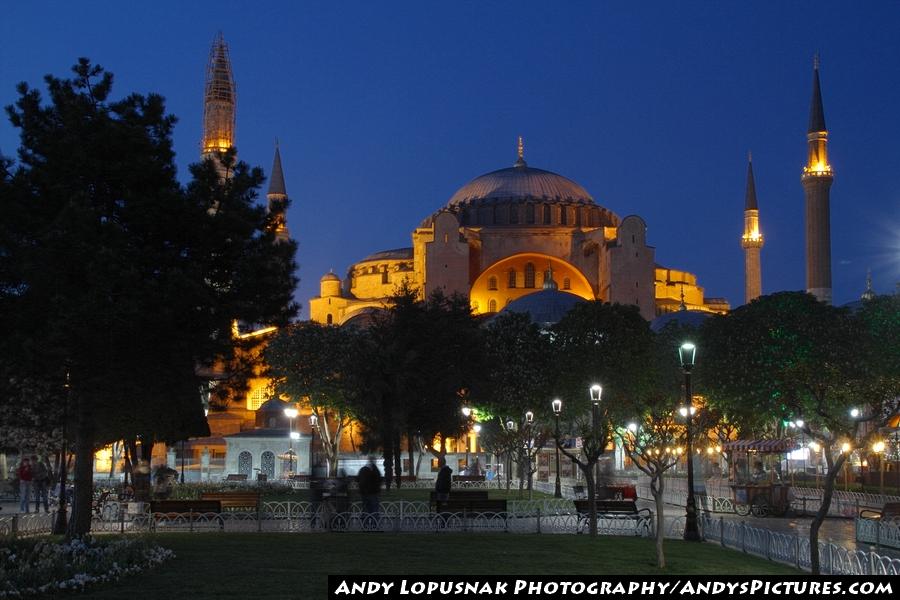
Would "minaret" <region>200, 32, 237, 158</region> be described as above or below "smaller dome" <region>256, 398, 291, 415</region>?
above

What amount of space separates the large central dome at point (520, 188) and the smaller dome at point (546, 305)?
19.8 meters

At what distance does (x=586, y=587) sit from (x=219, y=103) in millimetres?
A: 84244

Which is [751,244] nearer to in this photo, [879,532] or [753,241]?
[753,241]

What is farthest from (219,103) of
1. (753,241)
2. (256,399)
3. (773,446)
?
(773,446)

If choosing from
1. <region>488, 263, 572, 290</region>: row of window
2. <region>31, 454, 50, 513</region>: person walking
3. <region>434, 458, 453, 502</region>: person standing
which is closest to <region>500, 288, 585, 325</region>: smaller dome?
<region>488, 263, 572, 290</region>: row of window

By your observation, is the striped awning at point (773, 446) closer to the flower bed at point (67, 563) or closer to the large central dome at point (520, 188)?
the flower bed at point (67, 563)

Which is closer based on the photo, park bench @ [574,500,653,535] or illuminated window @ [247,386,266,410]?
park bench @ [574,500,653,535]

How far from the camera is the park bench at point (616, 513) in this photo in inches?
846

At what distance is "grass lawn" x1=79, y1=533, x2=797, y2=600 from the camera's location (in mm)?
12617

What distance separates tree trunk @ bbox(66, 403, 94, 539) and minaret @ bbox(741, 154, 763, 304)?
71650 mm

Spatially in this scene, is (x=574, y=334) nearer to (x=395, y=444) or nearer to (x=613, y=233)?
(x=395, y=444)

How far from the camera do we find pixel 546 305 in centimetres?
7544

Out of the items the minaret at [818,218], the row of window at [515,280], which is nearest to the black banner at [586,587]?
the minaret at [818,218]

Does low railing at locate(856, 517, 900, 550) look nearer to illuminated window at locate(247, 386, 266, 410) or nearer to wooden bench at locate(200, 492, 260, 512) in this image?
wooden bench at locate(200, 492, 260, 512)
